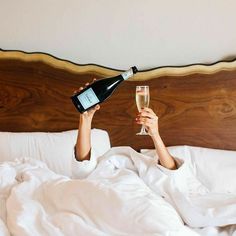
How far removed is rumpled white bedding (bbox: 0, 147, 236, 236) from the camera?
111 cm

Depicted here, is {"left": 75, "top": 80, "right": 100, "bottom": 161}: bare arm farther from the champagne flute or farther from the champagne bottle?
the champagne flute

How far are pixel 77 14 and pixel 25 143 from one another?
0.73m

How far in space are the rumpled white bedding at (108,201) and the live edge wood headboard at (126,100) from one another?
1.42ft

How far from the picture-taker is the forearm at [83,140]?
157 cm

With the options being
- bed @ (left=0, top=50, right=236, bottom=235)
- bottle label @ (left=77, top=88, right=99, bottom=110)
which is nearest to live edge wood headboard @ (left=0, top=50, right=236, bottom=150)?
bed @ (left=0, top=50, right=236, bottom=235)

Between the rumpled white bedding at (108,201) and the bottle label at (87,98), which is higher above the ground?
the bottle label at (87,98)

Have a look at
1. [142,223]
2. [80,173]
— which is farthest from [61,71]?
[142,223]

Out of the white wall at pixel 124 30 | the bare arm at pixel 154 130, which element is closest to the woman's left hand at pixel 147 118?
the bare arm at pixel 154 130

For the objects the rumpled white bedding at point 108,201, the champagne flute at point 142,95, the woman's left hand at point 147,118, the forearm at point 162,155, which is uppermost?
the champagne flute at point 142,95

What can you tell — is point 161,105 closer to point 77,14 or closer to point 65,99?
point 65,99

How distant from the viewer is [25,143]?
1896mm

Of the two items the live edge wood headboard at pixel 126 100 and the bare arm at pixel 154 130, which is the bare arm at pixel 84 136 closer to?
the bare arm at pixel 154 130

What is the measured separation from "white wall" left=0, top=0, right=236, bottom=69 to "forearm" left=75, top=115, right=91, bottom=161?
65 centimetres

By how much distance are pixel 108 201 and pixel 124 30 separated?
118 cm
